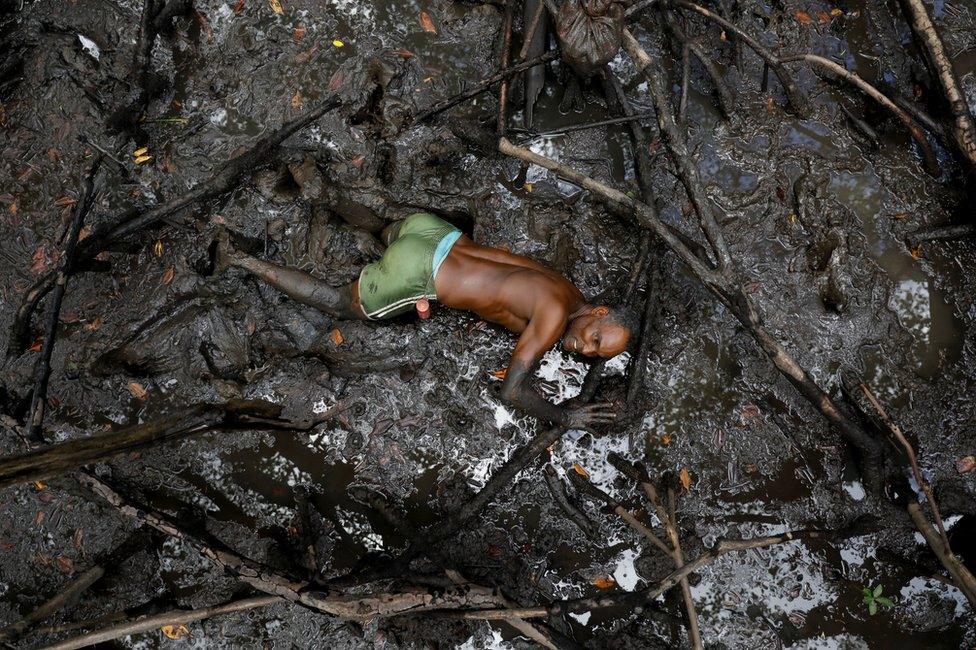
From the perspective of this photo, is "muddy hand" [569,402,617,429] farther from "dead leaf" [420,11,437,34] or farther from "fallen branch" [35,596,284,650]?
"dead leaf" [420,11,437,34]

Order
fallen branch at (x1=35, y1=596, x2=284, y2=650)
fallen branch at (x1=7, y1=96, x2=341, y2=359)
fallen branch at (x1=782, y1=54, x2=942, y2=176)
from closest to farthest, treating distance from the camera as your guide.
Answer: fallen branch at (x1=35, y1=596, x2=284, y2=650)
fallen branch at (x1=782, y1=54, x2=942, y2=176)
fallen branch at (x1=7, y1=96, x2=341, y2=359)

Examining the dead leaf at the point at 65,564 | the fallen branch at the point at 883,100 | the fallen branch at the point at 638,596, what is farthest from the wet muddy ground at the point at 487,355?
the fallen branch at the point at 638,596

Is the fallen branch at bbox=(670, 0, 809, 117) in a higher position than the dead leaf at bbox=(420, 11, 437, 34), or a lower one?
lower

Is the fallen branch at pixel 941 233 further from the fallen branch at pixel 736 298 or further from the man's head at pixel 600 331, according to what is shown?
the man's head at pixel 600 331

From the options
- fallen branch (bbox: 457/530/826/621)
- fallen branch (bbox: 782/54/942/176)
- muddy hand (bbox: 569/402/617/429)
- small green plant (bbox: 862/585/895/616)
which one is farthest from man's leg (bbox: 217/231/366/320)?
small green plant (bbox: 862/585/895/616)

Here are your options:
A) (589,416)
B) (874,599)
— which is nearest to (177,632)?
Result: (589,416)

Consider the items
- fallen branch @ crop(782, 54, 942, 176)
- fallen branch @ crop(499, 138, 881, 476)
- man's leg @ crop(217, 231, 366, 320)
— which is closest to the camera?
fallen branch @ crop(499, 138, 881, 476)

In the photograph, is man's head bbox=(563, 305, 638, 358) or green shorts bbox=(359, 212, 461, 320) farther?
green shorts bbox=(359, 212, 461, 320)
